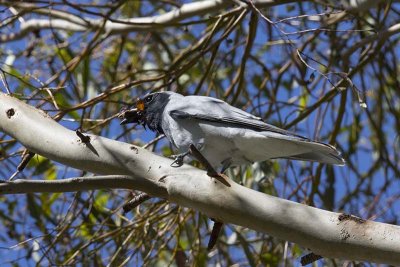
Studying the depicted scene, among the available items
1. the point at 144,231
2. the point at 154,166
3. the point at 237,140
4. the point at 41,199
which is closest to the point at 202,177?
the point at 154,166

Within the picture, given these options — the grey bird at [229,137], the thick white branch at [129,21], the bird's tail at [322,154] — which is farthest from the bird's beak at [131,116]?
the bird's tail at [322,154]

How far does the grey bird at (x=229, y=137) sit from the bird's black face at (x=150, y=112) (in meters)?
0.09

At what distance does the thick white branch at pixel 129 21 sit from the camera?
10.9 feet

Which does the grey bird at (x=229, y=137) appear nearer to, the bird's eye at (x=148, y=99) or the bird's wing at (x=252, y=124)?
the bird's wing at (x=252, y=124)

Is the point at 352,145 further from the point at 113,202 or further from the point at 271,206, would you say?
the point at 271,206

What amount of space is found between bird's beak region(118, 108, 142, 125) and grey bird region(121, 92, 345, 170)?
15 centimetres

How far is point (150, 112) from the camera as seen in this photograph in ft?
9.81

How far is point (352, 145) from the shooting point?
437 centimetres

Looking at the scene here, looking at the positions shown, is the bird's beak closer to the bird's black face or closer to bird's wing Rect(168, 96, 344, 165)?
the bird's black face

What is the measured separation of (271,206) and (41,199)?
2.45 m

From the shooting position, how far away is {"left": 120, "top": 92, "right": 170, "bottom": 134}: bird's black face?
297 centimetres

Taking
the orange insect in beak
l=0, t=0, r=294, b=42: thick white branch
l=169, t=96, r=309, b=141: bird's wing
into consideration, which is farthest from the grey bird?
l=0, t=0, r=294, b=42: thick white branch

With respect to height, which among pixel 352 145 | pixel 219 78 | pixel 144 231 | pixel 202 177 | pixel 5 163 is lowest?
pixel 202 177

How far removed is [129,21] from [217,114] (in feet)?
3.05
